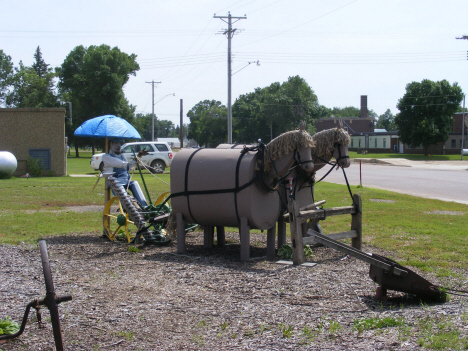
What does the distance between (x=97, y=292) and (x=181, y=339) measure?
1899 millimetres

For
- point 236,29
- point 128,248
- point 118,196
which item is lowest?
point 128,248

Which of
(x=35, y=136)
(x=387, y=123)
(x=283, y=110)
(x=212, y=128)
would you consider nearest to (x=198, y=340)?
(x=35, y=136)

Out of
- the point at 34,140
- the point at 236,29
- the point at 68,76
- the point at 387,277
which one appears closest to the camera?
the point at 387,277

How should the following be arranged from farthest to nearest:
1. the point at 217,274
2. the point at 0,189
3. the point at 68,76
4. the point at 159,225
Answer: the point at 68,76 < the point at 0,189 < the point at 159,225 < the point at 217,274

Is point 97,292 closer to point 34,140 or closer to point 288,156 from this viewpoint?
point 288,156

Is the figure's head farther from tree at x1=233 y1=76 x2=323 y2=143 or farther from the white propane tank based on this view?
tree at x1=233 y1=76 x2=323 y2=143

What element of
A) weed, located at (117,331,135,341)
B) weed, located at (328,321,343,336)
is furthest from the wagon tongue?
weed, located at (117,331,135,341)

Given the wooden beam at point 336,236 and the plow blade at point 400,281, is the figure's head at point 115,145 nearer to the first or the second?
the wooden beam at point 336,236

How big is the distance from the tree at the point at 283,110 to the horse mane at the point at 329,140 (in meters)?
70.6

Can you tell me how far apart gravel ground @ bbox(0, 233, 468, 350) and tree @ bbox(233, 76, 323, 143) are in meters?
72.4

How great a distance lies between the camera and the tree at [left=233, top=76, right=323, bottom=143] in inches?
3243

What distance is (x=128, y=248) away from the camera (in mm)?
9070

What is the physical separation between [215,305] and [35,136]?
26278mm

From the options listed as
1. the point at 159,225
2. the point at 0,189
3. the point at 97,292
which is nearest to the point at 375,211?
the point at 159,225
